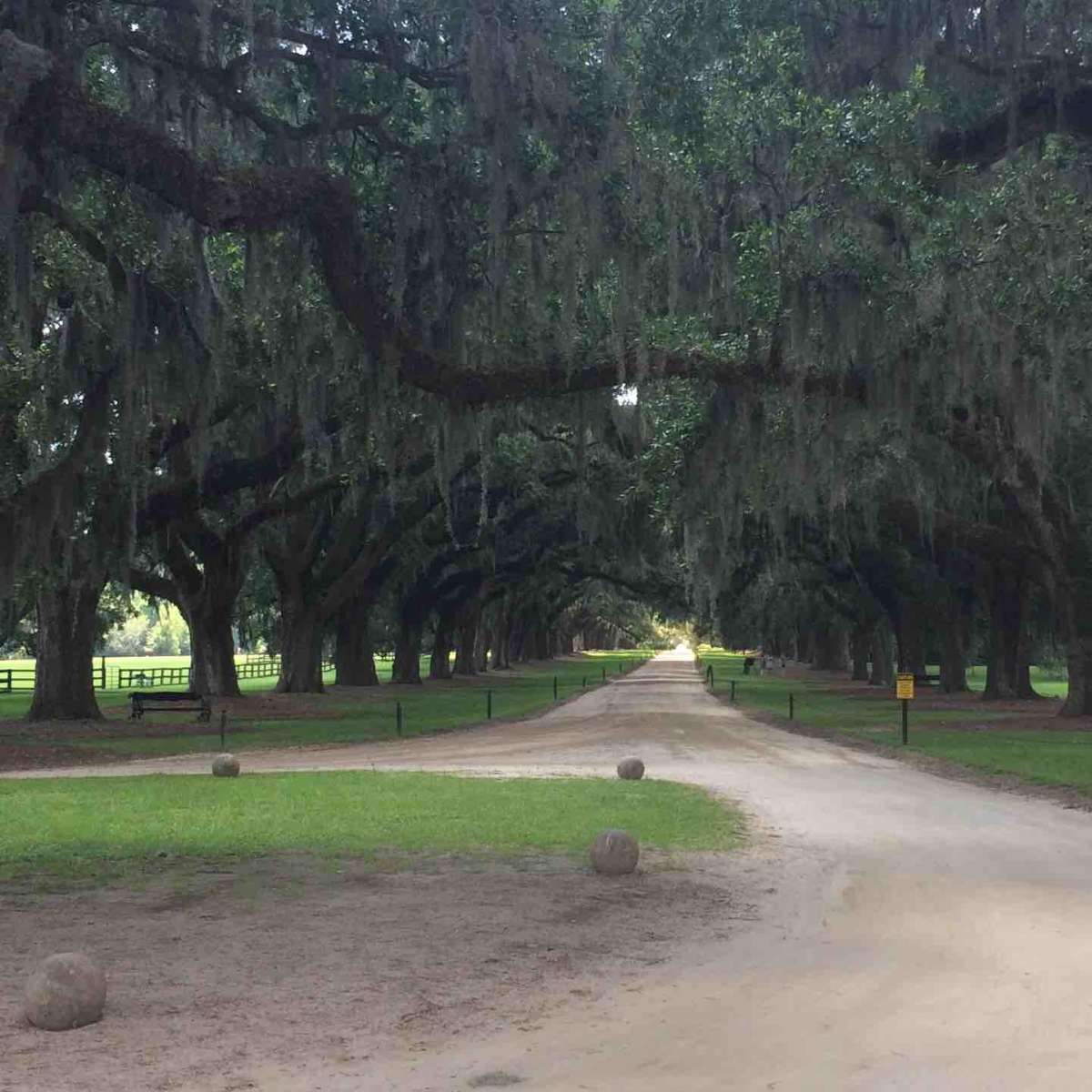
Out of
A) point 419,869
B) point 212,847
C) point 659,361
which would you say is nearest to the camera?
point 419,869

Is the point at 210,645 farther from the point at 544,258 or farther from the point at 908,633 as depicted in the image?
the point at 544,258

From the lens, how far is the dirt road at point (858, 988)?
5.04 m

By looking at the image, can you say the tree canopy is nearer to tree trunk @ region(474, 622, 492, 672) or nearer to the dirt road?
the dirt road

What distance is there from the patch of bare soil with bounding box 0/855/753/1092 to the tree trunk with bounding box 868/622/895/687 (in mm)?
40868

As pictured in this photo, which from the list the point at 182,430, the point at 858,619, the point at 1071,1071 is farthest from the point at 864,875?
the point at 858,619

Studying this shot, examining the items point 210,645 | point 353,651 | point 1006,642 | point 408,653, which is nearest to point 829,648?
point 408,653

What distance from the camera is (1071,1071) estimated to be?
16.6 feet

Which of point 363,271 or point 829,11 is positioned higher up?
point 829,11

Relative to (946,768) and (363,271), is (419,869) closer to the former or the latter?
(363,271)

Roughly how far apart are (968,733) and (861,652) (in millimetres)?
34359

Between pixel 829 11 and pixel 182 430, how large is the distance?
13.9 meters

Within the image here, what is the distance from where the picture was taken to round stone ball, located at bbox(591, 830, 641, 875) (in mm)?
9070

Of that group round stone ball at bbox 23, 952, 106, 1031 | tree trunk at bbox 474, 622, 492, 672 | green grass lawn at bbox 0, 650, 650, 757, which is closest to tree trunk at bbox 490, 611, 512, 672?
tree trunk at bbox 474, 622, 492, 672

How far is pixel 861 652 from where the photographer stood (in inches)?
2265
